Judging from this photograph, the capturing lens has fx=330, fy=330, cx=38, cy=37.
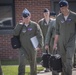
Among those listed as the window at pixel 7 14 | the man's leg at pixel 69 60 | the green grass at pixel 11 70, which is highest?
the window at pixel 7 14

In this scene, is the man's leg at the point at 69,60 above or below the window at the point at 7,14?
below

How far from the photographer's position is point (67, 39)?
8.11 metres

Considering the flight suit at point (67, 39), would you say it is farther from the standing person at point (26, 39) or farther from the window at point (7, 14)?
the window at point (7, 14)

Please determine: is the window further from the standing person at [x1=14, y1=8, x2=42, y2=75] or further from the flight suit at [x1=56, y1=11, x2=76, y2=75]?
the flight suit at [x1=56, y1=11, x2=76, y2=75]

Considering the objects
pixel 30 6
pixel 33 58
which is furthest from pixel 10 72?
pixel 30 6

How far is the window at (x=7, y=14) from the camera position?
14.0 metres

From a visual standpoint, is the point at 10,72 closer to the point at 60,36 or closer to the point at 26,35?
the point at 26,35

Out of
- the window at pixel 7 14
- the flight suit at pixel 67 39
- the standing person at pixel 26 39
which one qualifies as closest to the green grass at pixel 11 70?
the standing person at pixel 26 39

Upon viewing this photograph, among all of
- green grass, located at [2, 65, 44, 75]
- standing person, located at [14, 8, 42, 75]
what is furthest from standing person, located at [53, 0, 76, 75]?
green grass, located at [2, 65, 44, 75]

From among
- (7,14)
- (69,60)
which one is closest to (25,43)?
(69,60)

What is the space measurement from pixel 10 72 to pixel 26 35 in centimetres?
218

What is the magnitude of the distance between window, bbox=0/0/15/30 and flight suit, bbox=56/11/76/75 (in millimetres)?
6099

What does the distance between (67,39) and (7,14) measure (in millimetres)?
A: 6387

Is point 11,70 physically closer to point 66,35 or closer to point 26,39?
point 26,39
